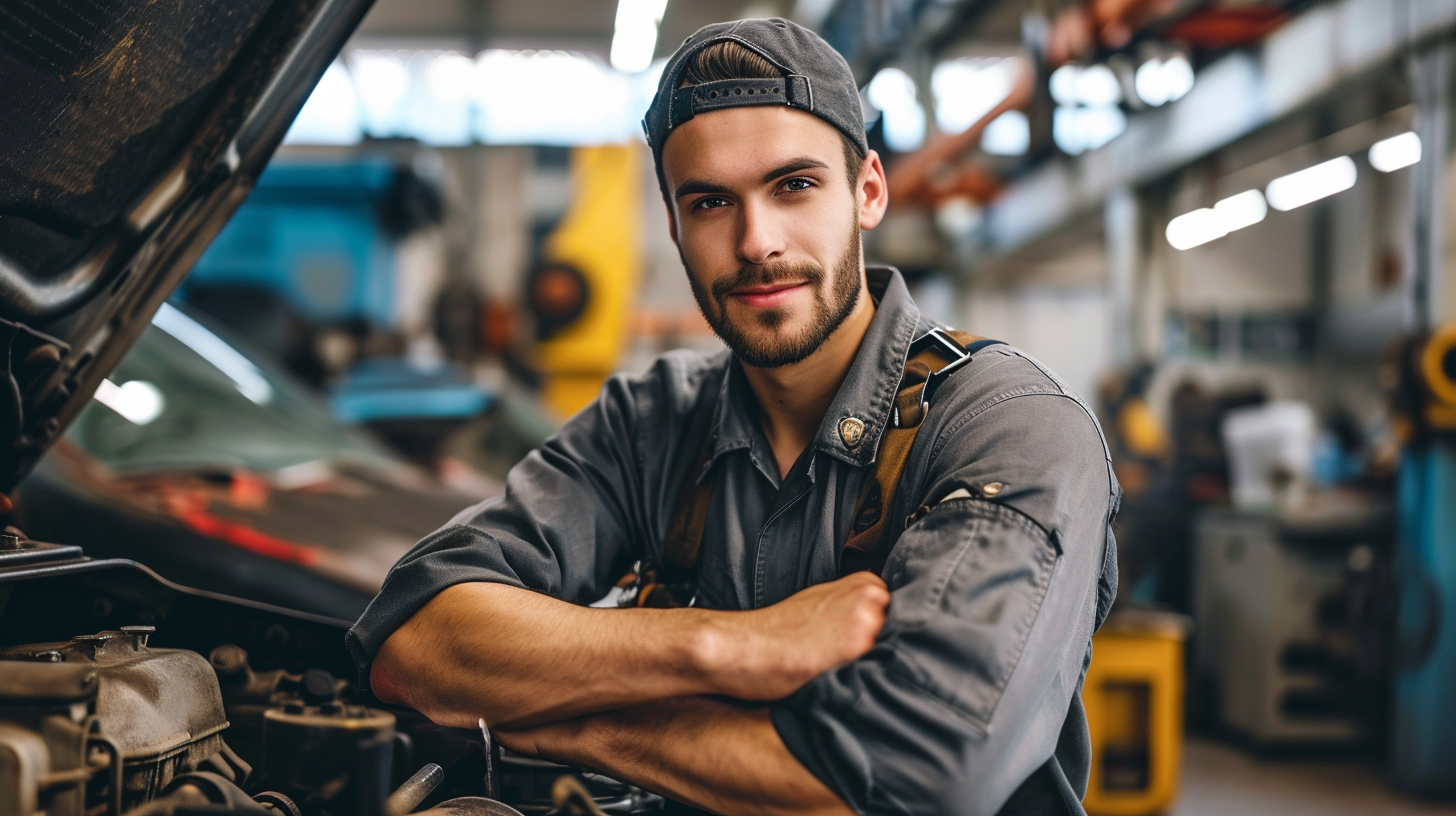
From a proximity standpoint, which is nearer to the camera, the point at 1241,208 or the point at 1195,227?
the point at 1241,208

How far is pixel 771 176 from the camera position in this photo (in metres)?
1.34

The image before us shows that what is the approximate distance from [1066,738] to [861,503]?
0.37 metres

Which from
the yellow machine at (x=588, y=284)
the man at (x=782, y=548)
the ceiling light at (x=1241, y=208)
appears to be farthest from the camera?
the ceiling light at (x=1241, y=208)

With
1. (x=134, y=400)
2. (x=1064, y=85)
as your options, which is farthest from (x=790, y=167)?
(x=1064, y=85)

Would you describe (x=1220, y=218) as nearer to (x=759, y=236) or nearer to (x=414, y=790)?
(x=759, y=236)

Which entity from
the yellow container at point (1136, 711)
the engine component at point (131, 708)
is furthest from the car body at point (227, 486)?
the yellow container at point (1136, 711)

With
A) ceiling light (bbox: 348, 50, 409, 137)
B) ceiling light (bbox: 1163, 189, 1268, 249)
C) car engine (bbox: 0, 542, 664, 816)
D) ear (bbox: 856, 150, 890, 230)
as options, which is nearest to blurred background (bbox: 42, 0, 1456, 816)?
ceiling light (bbox: 1163, 189, 1268, 249)

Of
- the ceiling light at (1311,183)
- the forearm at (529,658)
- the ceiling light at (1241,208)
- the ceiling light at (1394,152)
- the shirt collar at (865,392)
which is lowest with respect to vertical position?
the forearm at (529,658)

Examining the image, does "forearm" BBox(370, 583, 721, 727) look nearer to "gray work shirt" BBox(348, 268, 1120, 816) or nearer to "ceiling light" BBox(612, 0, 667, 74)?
"gray work shirt" BBox(348, 268, 1120, 816)

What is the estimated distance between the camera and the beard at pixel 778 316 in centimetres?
136

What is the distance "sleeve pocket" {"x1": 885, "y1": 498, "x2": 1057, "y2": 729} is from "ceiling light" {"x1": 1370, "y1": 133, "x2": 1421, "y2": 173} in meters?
8.57

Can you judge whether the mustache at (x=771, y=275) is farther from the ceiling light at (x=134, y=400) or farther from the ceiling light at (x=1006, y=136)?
the ceiling light at (x=1006, y=136)

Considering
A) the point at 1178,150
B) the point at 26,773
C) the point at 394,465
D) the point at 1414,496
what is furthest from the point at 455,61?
the point at 26,773

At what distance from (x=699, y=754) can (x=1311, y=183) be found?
33.8 feet
